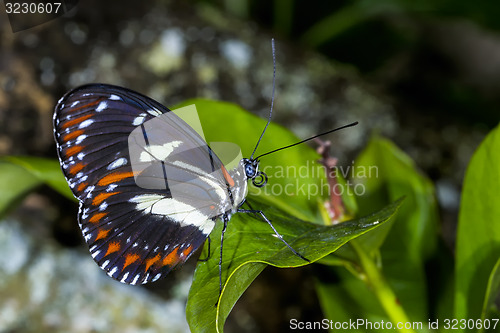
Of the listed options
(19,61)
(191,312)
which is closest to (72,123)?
(191,312)

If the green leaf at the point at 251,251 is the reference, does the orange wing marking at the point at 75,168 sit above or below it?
above

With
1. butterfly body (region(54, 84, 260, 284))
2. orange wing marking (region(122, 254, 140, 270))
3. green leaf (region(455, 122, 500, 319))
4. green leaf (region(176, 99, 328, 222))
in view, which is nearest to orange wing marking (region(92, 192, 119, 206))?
butterfly body (region(54, 84, 260, 284))

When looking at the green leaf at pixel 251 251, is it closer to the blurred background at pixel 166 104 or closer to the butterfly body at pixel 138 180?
the butterfly body at pixel 138 180

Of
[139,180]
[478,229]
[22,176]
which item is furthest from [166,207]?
[478,229]

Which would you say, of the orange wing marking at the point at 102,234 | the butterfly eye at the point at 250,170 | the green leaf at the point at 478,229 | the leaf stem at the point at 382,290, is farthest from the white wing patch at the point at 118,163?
the green leaf at the point at 478,229

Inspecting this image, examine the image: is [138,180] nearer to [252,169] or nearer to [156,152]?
[156,152]

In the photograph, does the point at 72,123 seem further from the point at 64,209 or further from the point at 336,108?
the point at 336,108
